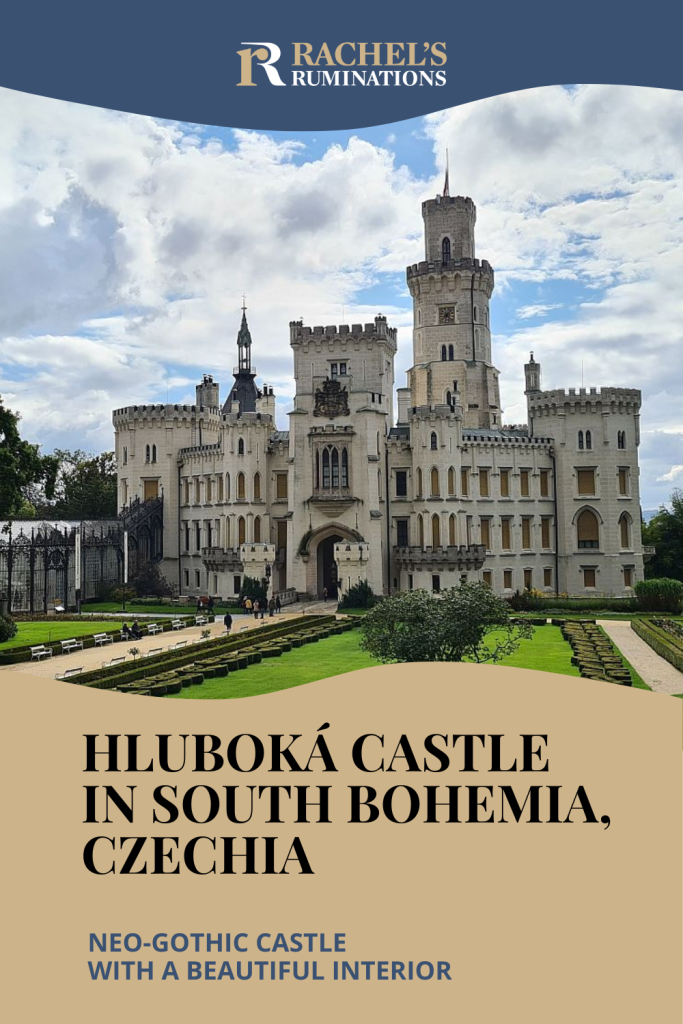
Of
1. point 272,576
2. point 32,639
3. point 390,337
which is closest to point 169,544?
point 272,576

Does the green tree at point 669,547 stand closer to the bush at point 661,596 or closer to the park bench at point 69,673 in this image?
the bush at point 661,596

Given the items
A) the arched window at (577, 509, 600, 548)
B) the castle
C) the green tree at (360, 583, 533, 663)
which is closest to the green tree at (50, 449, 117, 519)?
the castle

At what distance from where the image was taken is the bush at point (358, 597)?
55375 millimetres

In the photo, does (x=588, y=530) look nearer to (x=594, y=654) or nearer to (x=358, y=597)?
(x=358, y=597)

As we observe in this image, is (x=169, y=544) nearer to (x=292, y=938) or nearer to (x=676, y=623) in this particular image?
(x=676, y=623)

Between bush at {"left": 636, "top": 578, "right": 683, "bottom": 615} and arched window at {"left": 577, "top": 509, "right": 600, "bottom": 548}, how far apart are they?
1295 centimetres

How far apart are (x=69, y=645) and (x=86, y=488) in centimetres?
4981

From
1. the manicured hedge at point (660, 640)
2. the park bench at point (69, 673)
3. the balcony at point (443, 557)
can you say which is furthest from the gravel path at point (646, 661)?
the park bench at point (69, 673)

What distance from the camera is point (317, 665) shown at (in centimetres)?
3250

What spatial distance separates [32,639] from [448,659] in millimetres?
21645

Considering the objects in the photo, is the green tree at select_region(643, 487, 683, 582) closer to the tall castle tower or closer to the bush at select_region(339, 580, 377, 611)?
the tall castle tower

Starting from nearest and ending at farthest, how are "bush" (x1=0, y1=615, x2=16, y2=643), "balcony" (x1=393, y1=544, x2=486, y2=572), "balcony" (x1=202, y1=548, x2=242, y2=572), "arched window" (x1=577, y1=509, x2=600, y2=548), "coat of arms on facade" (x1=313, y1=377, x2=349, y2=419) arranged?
"bush" (x1=0, y1=615, x2=16, y2=643) < "balcony" (x1=393, y1=544, x2=486, y2=572) < "coat of arms on facade" (x1=313, y1=377, x2=349, y2=419) < "balcony" (x1=202, y1=548, x2=242, y2=572) < "arched window" (x1=577, y1=509, x2=600, y2=548)

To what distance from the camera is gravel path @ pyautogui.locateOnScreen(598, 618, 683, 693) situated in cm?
2929

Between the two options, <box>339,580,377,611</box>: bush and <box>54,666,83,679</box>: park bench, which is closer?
<box>54,666,83,679</box>: park bench
